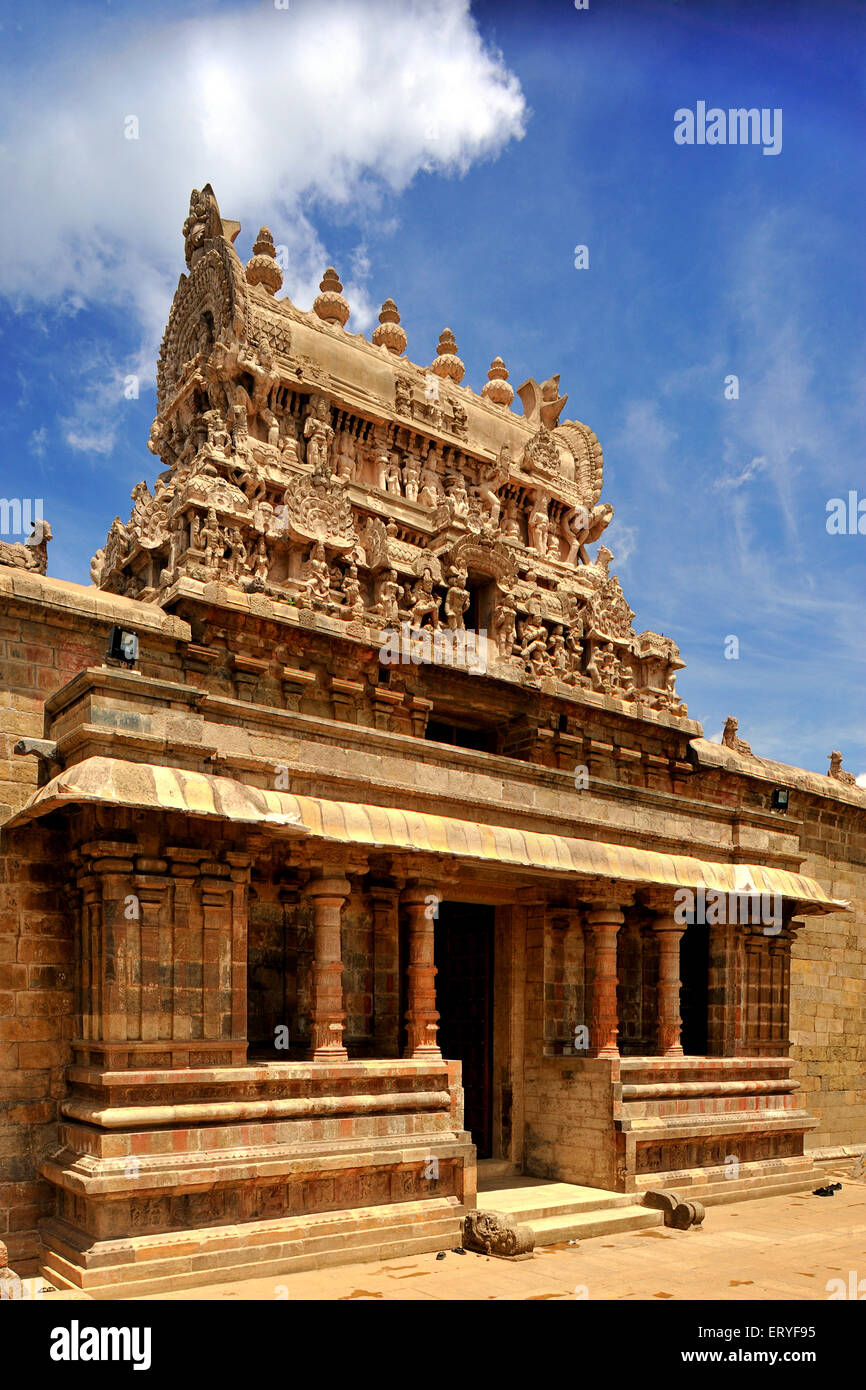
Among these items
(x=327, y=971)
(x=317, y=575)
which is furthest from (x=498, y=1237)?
(x=317, y=575)

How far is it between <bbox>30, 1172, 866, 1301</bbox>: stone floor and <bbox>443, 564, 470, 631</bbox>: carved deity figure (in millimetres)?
8638

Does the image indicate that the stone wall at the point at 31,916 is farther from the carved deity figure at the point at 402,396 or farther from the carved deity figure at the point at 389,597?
the carved deity figure at the point at 402,396

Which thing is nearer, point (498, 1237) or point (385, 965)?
point (498, 1237)

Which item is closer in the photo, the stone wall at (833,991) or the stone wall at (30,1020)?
the stone wall at (30,1020)

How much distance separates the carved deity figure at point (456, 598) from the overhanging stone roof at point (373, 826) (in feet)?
13.4

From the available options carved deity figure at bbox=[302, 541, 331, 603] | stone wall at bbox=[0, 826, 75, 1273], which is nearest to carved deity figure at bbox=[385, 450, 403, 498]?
carved deity figure at bbox=[302, 541, 331, 603]

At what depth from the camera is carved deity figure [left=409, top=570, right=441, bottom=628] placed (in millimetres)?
16094

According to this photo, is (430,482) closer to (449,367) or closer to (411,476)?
(411,476)

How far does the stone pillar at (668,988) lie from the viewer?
15711 millimetres

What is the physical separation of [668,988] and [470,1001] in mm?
2875

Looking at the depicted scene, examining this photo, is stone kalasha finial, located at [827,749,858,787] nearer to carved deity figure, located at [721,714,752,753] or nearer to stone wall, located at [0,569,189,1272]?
carved deity figure, located at [721,714,752,753]

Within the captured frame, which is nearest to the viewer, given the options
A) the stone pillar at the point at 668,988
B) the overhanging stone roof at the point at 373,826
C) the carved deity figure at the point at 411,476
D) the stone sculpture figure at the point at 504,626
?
the overhanging stone roof at the point at 373,826

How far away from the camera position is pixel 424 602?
53.1ft

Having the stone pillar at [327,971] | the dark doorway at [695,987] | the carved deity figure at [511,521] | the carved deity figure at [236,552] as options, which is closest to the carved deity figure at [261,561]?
the carved deity figure at [236,552]
